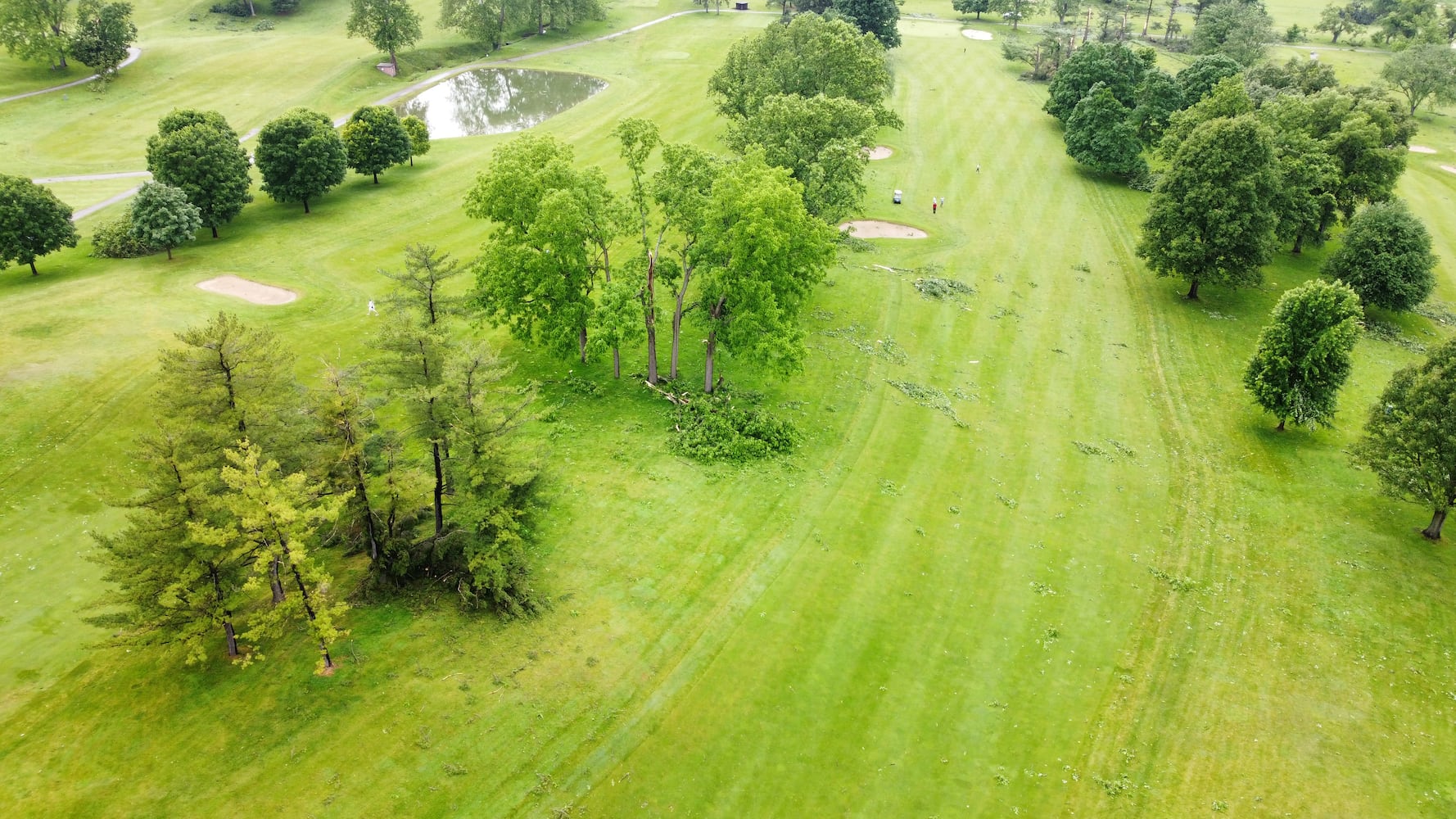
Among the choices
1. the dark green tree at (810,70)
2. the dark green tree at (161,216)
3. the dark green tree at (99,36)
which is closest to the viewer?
the dark green tree at (161,216)

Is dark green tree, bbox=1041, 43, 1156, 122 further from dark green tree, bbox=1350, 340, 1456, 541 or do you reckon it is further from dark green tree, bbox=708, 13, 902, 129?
dark green tree, bbox=1350, 340, 1456, 541

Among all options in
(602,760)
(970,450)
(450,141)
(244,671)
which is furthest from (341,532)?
(450,141)

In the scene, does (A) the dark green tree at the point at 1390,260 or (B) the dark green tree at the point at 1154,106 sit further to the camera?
(B) the dark green tree at the point at 1154,106

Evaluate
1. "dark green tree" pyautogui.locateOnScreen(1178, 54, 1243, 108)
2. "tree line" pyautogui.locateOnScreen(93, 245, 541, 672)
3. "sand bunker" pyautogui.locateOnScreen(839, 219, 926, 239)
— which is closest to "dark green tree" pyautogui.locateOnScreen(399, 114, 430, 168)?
"sand bunker" pyautogui.locateOnScreen(839, 219, 926, 239)

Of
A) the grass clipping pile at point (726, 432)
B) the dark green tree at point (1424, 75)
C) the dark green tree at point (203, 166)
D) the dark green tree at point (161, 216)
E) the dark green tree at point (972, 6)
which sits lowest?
the grass clipping pile at point (726, 432)

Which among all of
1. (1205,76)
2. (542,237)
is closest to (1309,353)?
(542,237)

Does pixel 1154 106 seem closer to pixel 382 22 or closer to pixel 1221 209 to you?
pixel 1221 209

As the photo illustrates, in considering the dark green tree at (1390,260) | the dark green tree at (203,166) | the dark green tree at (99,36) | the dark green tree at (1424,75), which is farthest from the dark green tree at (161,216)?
the dark green tree at (1424,75)

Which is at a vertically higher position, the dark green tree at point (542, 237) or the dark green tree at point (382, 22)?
the dark green tree at point (382, 22)

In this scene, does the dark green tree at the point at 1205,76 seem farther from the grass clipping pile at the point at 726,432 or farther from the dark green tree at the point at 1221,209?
the grass clipping pile at the point at 726,432
